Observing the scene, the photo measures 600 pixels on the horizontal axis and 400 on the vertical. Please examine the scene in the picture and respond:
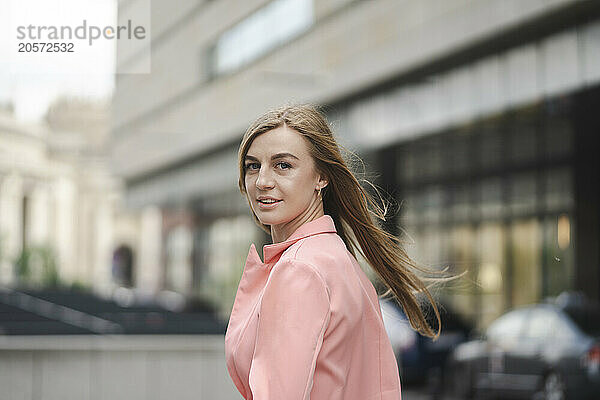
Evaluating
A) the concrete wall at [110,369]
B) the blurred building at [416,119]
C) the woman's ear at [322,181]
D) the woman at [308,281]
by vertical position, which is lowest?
the concrete wall at [110,369]

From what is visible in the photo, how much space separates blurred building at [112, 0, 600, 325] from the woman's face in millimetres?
7295

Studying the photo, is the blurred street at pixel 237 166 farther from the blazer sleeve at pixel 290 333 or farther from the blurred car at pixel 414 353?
the blazer sleeve at pixel 290 333

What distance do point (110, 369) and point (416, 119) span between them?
745 cm

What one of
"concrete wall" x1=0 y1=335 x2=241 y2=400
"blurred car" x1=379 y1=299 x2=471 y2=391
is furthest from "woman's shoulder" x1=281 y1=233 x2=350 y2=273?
"blurred car" x1=379 y1=299 x2=471 y2=391

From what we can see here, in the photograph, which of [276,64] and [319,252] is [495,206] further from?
[319,252]

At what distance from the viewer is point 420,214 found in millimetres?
19828

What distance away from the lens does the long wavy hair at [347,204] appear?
199 cm

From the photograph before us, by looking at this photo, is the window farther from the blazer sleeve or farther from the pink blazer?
the blazer sleeve

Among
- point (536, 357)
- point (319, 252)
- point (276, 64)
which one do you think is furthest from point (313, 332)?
point (276, 64)

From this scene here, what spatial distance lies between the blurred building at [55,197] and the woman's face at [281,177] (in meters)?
9.01

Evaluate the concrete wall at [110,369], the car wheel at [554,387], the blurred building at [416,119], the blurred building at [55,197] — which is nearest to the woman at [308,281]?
the concrete wall at [110,369]

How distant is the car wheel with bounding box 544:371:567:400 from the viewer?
1008 centimetres

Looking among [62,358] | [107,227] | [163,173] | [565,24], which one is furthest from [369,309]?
[163,173]

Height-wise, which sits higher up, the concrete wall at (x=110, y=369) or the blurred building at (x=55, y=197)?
the blurred building at (x=55, y=197)
